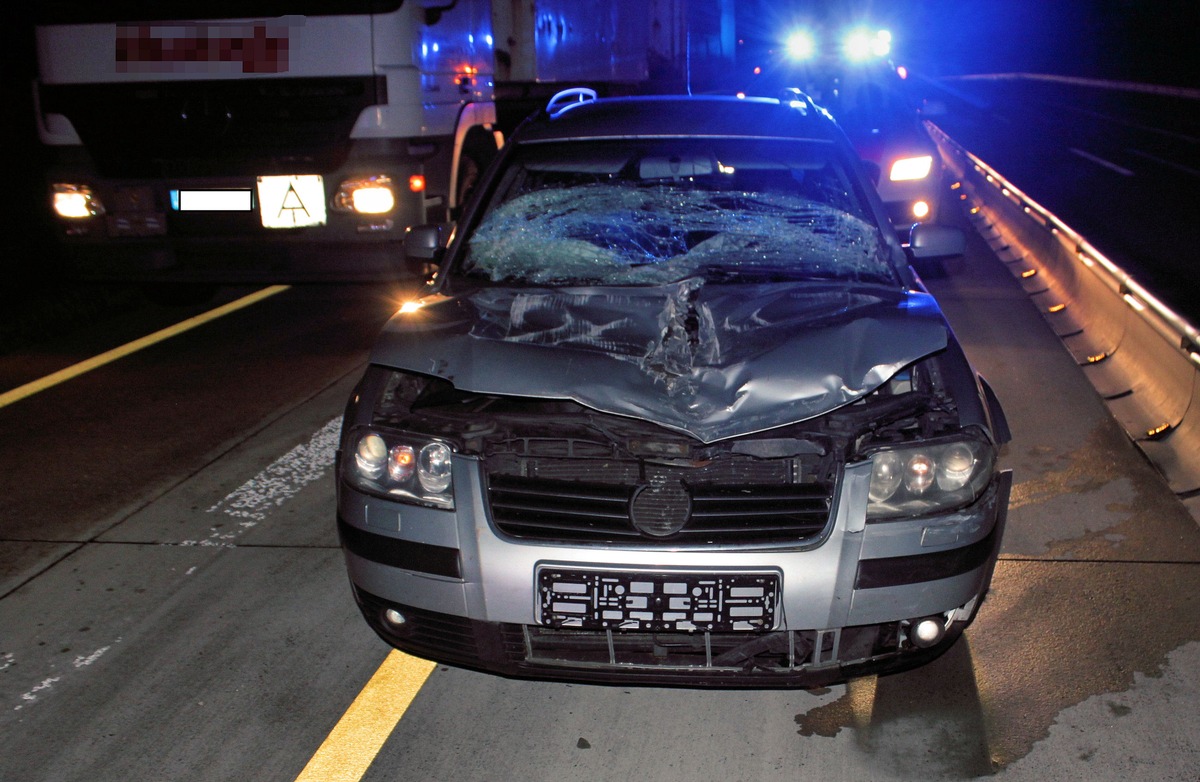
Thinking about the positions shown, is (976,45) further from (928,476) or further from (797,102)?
(928,476)

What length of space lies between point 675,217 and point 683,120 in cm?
59

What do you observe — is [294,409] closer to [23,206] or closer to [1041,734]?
[1041,734]

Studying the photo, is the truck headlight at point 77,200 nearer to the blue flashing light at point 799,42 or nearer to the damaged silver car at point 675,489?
the damaged silver car at point 675,489

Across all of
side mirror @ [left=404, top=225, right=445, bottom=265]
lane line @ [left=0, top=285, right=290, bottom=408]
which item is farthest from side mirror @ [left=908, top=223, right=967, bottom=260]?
lane line @ [left=0, top=285, right=290, bottom=408]

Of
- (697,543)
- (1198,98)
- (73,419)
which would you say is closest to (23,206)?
(73,419)

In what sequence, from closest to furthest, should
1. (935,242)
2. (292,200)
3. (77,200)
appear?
(935,242), (292,200), (77,200)

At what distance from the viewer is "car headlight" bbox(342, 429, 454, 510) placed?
10.2 ft

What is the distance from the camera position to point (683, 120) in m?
4.85

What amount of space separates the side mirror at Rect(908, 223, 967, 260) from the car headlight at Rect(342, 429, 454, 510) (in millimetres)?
2262

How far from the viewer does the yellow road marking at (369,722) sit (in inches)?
121

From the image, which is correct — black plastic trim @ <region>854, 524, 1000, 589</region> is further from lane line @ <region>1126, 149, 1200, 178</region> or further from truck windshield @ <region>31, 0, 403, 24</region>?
lane line @ <region>1126, 149, 1200, 178</region>

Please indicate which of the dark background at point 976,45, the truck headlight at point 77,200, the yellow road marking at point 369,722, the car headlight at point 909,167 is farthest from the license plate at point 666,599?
the dark background at point 976,45

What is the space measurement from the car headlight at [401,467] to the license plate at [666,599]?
0.42 m

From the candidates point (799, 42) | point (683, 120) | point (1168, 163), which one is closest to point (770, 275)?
point (683, 120)
